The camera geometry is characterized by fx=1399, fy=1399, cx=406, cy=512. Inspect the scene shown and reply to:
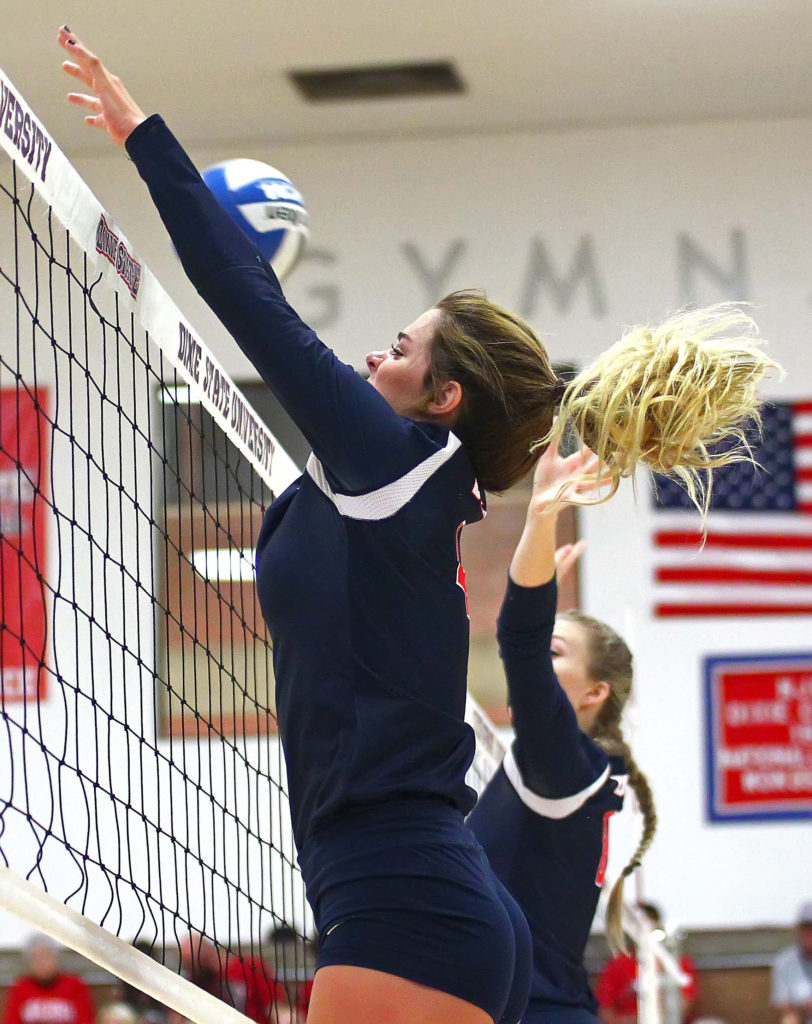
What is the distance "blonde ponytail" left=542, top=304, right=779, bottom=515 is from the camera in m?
1.74

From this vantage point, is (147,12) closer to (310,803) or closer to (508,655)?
(508,655)

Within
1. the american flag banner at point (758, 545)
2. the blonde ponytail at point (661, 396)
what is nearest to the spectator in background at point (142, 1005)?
the american flag banner at point (758, 545)

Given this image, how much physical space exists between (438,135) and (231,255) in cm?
664

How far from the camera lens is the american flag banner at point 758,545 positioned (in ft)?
24.6

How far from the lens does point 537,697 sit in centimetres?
228

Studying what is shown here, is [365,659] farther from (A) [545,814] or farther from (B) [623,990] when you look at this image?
(B) [623,990]

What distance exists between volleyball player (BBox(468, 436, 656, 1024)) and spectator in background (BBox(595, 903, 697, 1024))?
14.0 feet

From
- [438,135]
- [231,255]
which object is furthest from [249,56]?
[231,255]

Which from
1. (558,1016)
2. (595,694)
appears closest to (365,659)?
(558,1016)

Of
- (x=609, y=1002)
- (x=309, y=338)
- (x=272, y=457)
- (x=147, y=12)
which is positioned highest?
(x=147, y=12)

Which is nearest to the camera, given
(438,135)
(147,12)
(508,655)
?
(508,655)

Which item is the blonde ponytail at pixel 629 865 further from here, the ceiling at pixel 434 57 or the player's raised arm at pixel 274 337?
the ceiling at pixel 434 57

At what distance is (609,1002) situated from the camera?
21.8 feet

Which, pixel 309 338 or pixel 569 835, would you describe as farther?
pixel 569 835
